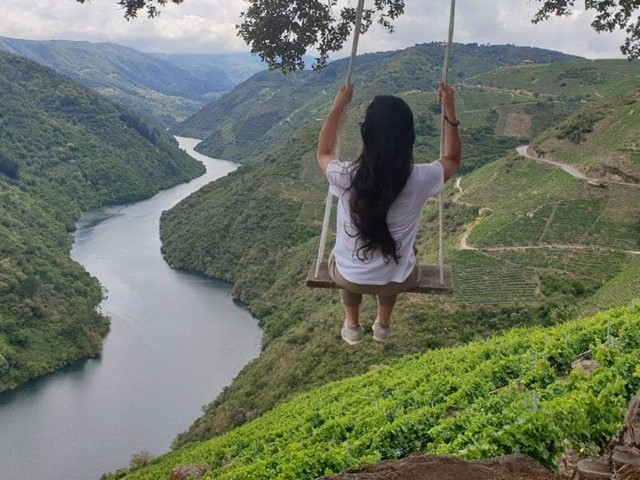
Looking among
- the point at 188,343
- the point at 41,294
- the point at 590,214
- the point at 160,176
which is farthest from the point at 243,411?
the point at 160,176

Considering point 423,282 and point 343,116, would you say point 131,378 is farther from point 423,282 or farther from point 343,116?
point 343,116

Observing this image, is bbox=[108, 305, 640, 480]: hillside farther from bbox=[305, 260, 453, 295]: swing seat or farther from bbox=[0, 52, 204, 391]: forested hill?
bbox=[0, 52, 204, 391]: forested hill

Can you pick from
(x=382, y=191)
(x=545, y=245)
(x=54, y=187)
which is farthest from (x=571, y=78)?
(x=382, y=191)

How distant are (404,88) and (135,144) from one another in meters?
38.0

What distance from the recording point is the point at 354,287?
297 cm

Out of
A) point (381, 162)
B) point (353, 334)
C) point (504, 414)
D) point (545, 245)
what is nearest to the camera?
point (381, 162)

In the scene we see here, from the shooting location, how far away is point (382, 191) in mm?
2635

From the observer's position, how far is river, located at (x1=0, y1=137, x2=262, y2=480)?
25328mm

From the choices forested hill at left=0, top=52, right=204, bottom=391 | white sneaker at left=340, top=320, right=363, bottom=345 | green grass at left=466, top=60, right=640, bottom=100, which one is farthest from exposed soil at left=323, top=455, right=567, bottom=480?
green grass at left=466, top=60, right=640, bottom=100

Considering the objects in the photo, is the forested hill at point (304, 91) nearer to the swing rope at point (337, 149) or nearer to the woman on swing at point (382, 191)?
the swing rope at point (337, 149)

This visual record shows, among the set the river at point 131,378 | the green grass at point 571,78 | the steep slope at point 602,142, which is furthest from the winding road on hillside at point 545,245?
the green grass at point 571,78

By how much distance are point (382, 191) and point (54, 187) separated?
67307 mm

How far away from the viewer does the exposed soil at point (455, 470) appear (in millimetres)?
2609

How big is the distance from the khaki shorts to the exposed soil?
80 centimetres
